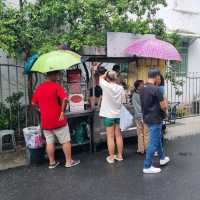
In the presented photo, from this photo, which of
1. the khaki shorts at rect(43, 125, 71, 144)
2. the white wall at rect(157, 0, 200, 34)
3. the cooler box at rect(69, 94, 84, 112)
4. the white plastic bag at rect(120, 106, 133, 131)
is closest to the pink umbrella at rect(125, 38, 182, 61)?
the white plastic bag at rect(120, 106, 133, 131)

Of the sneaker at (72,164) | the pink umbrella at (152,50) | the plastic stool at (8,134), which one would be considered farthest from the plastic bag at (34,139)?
the pink umbrella at (152,50)

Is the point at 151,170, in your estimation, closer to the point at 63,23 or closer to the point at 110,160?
the point at 110,160

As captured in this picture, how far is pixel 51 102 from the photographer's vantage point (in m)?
6.04

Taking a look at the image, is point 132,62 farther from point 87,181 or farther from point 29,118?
point 87,181

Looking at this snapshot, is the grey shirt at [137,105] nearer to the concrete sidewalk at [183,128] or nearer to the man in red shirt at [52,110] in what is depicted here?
the man in red shirt at [52,110]

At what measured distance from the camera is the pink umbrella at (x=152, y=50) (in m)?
6.85

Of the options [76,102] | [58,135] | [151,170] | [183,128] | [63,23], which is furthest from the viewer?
[183,128]

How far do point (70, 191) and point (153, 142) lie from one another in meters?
1.57

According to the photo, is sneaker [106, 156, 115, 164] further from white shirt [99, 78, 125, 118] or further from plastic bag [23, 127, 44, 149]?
plastic bag [23, 127, 44, 149]

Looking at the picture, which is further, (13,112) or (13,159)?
(13,112)

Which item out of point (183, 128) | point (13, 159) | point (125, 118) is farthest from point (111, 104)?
point (183, 128)

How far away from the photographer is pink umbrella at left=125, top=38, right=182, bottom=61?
6848mm

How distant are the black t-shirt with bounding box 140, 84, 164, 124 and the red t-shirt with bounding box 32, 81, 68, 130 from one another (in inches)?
52.7

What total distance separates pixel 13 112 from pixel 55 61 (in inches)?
93.2
